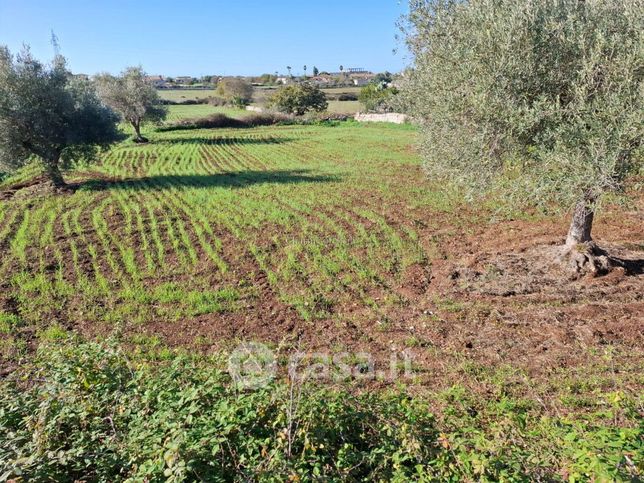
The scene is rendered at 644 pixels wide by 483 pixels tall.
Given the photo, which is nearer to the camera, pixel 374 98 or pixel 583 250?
pixel 583 250

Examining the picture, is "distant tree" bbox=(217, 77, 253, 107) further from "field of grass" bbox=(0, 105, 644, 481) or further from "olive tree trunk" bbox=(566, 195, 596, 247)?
"olive tree trunk" bbox=(566, 195, 596, 247)

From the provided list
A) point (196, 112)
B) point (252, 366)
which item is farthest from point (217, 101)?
point (252, 366)

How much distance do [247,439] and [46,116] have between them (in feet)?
68.4

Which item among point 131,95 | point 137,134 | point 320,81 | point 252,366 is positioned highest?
point 320,81

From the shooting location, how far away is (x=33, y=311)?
9312 millimetres

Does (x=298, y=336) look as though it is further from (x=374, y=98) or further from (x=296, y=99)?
(x=374, y=98)

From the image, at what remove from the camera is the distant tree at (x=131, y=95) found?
38156 mm

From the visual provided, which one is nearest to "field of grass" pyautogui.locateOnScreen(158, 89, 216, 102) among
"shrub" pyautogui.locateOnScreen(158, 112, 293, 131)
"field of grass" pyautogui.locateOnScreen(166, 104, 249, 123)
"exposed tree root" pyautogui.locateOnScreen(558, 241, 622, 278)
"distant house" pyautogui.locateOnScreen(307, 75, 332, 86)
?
"field of grass" pyautogui.locateOnScreen(166, 104, 249, 123)

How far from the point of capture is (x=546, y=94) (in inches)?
327

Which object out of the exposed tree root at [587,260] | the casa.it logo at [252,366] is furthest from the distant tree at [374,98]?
the casa.it logo at [252,366]

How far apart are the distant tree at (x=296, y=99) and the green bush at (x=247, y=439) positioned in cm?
6394

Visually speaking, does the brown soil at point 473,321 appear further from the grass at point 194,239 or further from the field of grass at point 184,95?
the field of grass at point 184,95

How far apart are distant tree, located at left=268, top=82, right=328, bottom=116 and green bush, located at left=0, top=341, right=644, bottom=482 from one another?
63.9 metres

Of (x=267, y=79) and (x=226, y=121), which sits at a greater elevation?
(x=267, y=79)
